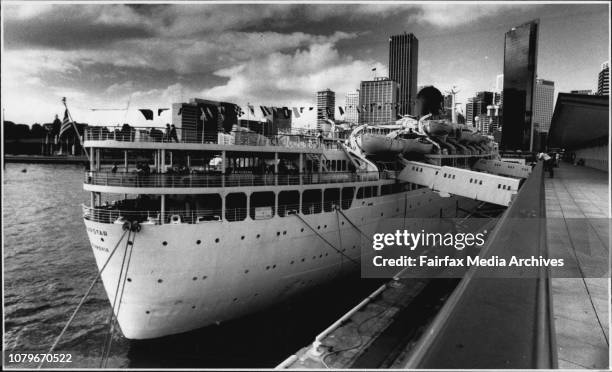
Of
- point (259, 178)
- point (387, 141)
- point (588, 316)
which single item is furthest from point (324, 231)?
point (588, 316)

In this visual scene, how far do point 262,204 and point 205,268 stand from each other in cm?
499

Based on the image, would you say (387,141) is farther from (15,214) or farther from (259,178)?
(15,214)

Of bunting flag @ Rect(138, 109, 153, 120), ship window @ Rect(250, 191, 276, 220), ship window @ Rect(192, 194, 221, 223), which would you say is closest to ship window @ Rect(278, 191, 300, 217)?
ship window @ Rect(250, 191, 276, 220)

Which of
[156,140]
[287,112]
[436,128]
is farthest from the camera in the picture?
[436,128]

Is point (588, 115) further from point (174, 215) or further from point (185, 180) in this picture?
A: point (174, 215)

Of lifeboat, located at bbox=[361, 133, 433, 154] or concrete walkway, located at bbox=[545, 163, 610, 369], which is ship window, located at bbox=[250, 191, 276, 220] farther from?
concrete walkway, located at bbox=[545, 163, 610, 369]

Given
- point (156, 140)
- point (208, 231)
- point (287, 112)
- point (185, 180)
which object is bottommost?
point (208, 231)

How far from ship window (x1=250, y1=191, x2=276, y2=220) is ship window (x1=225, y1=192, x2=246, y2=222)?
0.44m

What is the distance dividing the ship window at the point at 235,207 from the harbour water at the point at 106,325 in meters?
4.50

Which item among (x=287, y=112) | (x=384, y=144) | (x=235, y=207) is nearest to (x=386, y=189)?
(x=384, y=144)

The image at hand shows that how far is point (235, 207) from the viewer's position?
58.6 ft

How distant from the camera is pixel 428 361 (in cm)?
351

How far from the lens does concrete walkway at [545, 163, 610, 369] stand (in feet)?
16.2

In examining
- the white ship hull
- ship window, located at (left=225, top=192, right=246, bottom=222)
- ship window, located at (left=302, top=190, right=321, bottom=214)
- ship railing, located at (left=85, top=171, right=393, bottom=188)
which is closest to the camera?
the white ship hull
